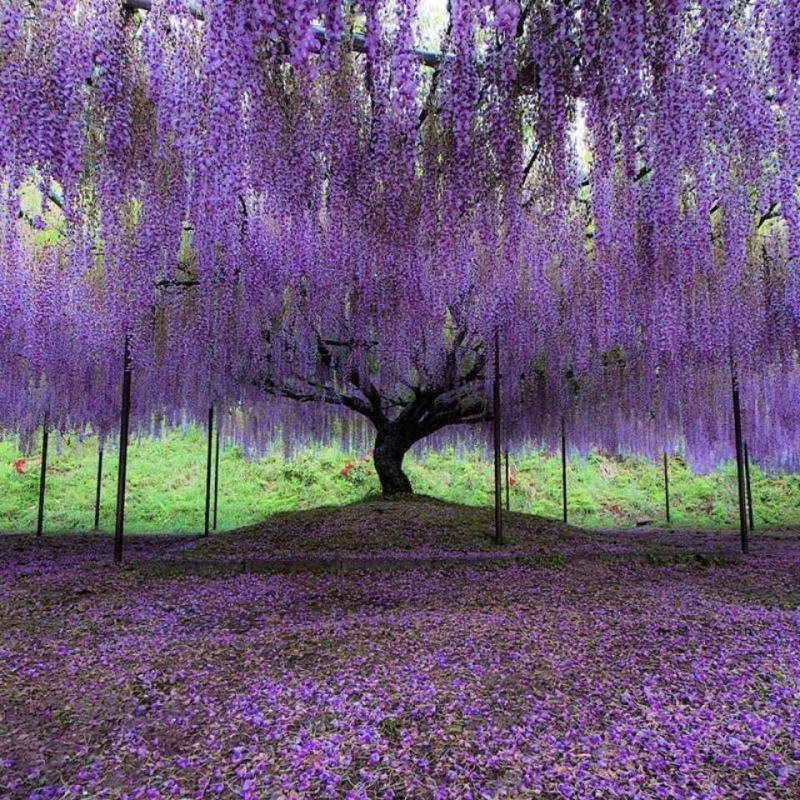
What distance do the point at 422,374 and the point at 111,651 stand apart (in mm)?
6211

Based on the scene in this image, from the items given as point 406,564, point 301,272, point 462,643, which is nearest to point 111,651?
point 462,643

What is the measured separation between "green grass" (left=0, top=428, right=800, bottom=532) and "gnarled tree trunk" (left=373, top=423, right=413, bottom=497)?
17.8 feet

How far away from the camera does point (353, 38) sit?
3.44m

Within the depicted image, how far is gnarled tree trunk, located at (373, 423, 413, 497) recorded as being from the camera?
9734 mm

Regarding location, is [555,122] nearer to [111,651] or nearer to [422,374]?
[111,651]

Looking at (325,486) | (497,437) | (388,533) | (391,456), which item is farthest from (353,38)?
(325,486)

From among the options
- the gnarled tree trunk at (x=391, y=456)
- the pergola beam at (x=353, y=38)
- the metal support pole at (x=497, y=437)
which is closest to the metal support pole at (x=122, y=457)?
the pergola beam at (x=353, y=38)

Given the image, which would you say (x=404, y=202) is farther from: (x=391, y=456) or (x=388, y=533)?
(x=391, y=456)

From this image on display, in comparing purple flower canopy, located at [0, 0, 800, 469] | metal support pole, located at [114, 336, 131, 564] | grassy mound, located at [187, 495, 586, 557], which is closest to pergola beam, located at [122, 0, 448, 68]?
purple flower canopy, located at [0, 0, 800, 469]

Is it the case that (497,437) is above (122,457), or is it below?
above

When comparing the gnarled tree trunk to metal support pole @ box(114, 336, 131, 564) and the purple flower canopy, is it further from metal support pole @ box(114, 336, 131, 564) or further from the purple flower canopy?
metal support pole @ box(114, 336, 131, 564)

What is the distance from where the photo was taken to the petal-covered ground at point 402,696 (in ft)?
6.01

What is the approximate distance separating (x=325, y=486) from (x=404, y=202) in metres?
12.7

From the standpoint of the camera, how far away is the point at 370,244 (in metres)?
5.44
